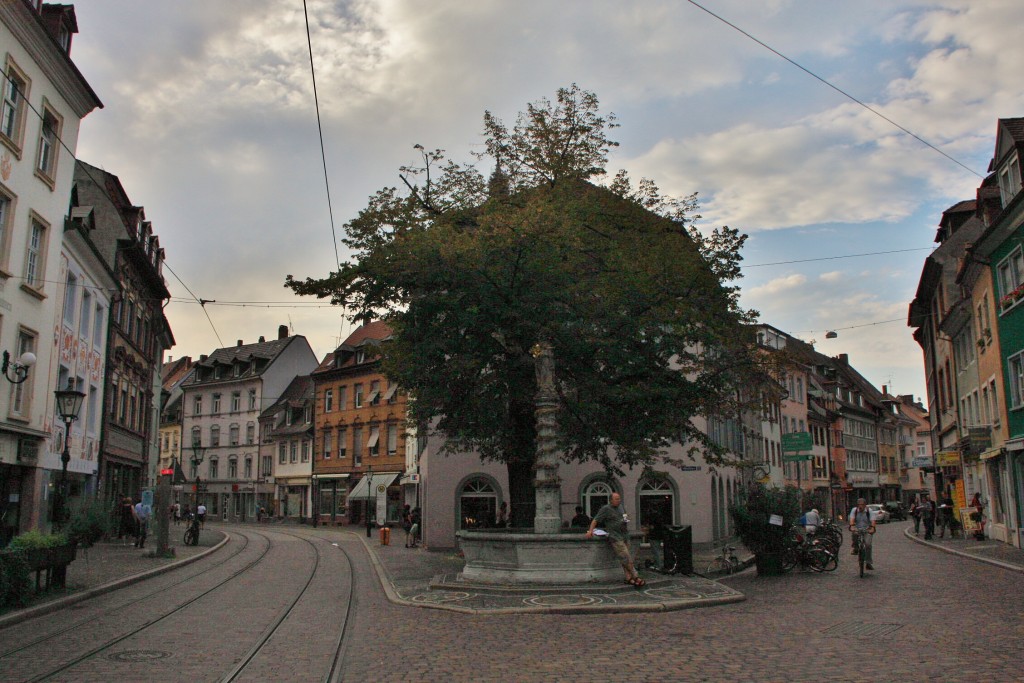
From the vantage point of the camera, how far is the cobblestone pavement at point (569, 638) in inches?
337

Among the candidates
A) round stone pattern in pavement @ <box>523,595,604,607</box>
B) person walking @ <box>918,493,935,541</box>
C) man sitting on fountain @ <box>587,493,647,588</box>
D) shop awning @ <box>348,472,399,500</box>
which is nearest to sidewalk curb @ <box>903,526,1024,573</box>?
person walking @ <box>918,493,935,541</box>

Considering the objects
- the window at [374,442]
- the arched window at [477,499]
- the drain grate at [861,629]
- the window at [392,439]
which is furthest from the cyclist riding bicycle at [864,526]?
the window at [374,442]

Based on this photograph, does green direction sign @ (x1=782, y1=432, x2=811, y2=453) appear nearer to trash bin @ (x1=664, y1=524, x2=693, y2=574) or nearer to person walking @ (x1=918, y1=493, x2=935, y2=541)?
trash bin @ (x1=664, y1=524, x2=693, y2=574)

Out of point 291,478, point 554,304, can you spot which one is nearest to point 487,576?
point 554,304

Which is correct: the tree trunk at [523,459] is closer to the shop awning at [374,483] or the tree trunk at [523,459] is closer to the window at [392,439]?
the shop awning at [374,483]

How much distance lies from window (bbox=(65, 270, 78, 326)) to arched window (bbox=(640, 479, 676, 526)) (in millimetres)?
20678

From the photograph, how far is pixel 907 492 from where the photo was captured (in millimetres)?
94875

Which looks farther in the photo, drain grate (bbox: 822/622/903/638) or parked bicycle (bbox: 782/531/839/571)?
parked bicycle (bbox: 782/531/839/571)

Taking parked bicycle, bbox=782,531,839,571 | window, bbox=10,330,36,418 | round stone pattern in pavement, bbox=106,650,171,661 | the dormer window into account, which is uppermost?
the dormer window

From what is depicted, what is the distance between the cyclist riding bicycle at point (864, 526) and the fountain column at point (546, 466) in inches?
270

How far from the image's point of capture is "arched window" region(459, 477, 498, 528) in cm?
3441

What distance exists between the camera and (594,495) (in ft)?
114

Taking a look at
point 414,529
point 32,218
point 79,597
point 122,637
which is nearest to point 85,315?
point 32,218

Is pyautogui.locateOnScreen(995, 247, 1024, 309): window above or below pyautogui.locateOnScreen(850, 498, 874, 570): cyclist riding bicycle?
above
